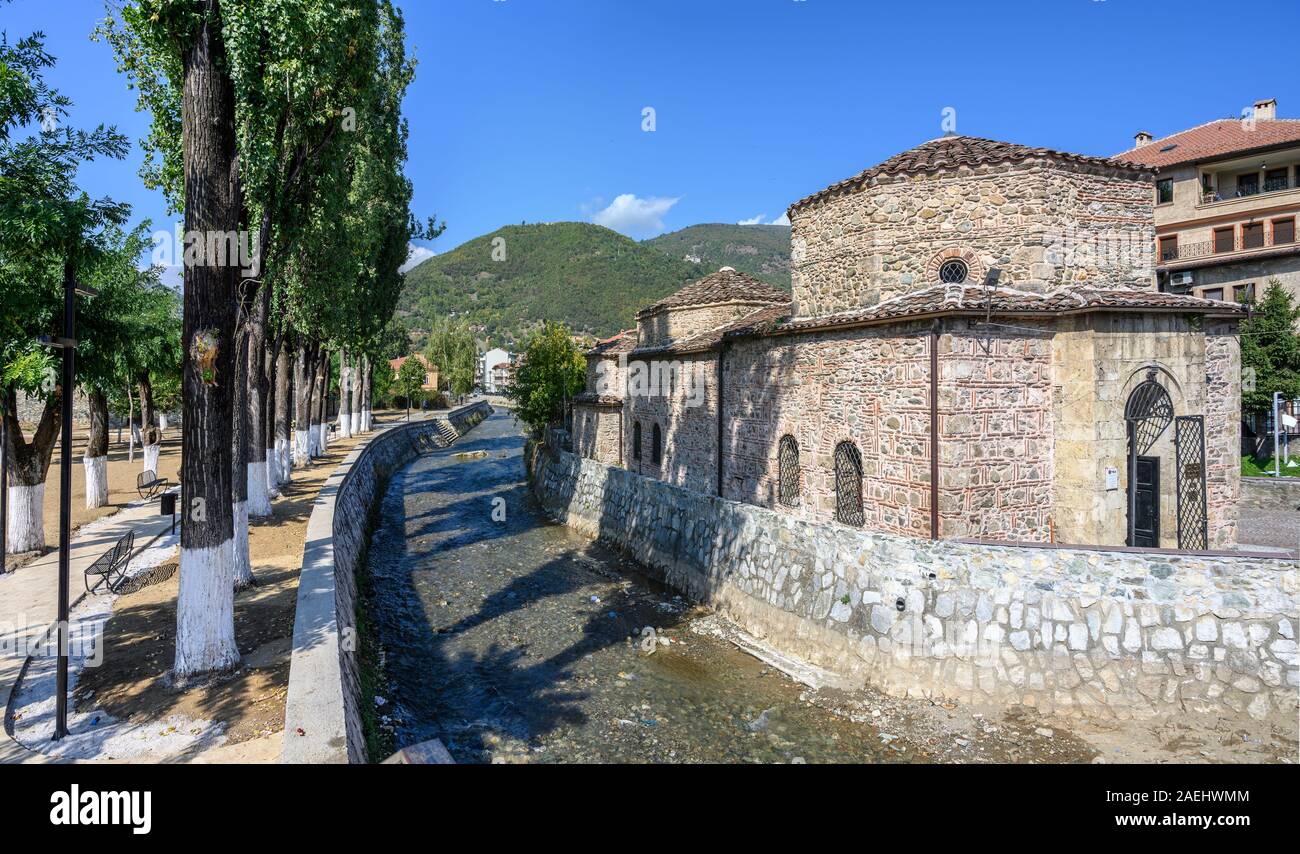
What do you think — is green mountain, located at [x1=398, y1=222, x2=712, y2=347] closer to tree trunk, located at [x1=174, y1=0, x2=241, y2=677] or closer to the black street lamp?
tree trunk, located at [x1=174, y1=0, x2=241, y2=677]

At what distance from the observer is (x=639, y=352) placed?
19484 millimetres

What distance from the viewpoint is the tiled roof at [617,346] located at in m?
24.1

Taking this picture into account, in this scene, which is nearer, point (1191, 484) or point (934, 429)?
point (934, 429)

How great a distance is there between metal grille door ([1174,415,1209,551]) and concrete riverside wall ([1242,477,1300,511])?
8049 mm

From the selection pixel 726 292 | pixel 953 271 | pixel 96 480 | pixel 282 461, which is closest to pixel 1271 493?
pixel 953 271

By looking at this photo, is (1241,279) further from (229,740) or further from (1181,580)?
(229,740)

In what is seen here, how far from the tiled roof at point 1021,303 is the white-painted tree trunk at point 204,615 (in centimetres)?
944

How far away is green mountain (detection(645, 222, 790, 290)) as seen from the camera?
129375mm

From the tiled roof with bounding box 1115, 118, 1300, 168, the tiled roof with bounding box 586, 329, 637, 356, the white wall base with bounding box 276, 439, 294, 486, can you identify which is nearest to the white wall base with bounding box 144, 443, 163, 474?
the white wall base with bounding box 276, 439, 294, 486

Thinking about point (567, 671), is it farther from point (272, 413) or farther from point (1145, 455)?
point (272, 413)

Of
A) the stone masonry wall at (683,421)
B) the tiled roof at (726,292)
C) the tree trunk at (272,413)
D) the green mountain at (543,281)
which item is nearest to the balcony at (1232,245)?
the tiled roof at (726,292)

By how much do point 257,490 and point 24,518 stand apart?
3.68 m

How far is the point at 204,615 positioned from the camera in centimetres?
665

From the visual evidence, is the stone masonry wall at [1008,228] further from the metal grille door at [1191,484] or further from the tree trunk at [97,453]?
the tree trunk at [97,453]
